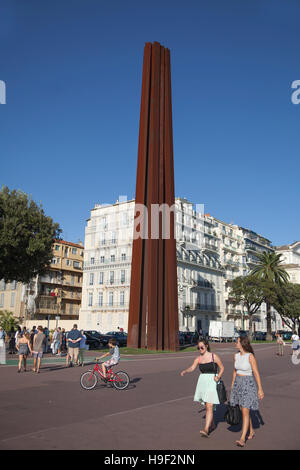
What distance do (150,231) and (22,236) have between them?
32.0 ft

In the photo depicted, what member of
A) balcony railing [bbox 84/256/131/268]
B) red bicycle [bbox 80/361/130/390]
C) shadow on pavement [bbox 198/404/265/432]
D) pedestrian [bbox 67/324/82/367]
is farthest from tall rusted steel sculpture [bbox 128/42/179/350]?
balcony railing [bbox 84/256/131/268]

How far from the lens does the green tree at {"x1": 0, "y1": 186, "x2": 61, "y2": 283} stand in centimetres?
→ 2489

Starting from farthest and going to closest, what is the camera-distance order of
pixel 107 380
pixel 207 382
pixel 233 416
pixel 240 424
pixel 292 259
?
pixel 292 259 → pixel 107 380 → pixel 240 424 → pixel 207 382 → pixel 233 416

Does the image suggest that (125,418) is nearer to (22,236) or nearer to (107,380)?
(107,380)

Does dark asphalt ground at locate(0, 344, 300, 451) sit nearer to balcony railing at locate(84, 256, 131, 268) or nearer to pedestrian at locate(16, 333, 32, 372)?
pedestrian at locate(16, 333, 32, 372)

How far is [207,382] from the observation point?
20.9 ft

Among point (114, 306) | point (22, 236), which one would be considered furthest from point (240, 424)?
point (114, 306)

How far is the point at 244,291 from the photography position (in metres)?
54.0

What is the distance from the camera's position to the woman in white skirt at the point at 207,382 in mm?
6156

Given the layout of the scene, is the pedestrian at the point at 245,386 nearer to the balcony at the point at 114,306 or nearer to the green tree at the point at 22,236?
the green tree at the point at 22,236

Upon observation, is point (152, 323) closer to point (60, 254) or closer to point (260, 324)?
point (60, 254)

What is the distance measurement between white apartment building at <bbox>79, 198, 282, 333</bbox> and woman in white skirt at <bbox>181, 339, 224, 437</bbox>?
5060cm

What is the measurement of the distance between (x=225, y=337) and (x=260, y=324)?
1373 inches

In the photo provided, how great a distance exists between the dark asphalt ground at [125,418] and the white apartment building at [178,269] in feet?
152
